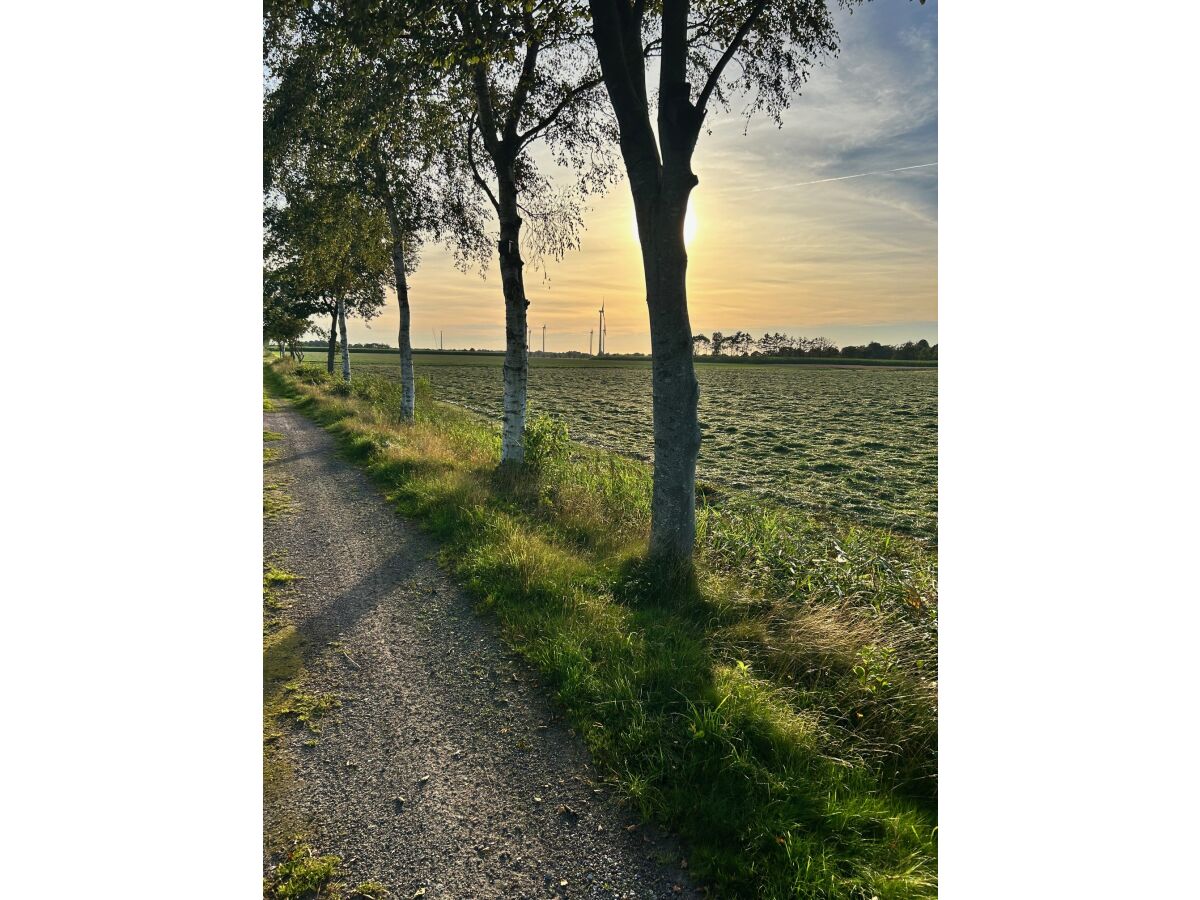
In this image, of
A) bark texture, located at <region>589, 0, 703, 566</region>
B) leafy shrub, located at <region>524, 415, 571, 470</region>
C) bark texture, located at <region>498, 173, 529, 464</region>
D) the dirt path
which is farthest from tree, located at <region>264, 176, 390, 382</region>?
the dirt path

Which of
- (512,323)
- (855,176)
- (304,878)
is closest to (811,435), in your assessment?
(512,323)

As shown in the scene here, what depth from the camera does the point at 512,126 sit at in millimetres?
10109

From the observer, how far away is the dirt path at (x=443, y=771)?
110 inches

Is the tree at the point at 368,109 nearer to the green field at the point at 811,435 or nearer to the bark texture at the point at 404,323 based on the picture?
the bark texture at the point at 404,323

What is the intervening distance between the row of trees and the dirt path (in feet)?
7.47

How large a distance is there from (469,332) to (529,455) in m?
2.24

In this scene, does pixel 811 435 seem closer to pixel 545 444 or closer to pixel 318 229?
pixel 545 444

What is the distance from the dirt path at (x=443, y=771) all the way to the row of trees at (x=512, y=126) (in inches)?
89.6

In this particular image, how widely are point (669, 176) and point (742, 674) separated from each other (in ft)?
13.9

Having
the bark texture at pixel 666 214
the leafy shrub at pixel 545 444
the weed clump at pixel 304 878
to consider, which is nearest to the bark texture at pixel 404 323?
the leafy shrub at pixel 545 444

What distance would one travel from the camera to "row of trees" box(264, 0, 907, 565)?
5652 millimetres

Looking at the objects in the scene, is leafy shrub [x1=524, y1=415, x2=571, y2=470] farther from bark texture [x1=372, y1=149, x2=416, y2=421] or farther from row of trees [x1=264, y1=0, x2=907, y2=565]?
bark texture [x1=372, y1=149, x2=416, y2=421]
